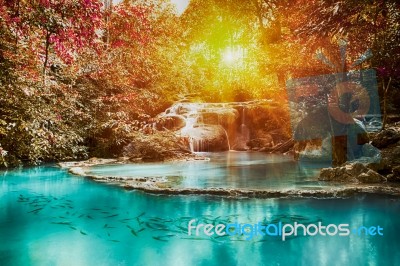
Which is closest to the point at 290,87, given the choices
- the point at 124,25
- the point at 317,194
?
the point at 317,194

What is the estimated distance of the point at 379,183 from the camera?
6891 millimetres

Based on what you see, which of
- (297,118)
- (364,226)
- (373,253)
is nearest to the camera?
(373,253)

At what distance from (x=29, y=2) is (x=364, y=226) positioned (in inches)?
223

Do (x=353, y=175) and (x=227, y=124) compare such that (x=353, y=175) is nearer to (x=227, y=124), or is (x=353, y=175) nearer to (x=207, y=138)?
(x=207, y=138)

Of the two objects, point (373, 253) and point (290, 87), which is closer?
point (373, 253)

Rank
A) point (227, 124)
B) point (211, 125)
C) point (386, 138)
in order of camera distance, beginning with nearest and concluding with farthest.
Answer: point (386, 138) → point (211, 125) → point (227, 124)

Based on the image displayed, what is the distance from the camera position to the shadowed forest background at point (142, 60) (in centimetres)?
507

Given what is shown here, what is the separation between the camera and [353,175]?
7.37 metres

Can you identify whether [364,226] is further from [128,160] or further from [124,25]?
[128,160]

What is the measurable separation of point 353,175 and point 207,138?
33.2 feet

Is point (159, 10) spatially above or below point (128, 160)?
above

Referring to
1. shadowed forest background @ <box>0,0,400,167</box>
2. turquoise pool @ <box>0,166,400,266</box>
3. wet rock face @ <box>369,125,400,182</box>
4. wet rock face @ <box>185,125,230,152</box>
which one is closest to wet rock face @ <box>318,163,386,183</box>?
wet rock face @ <box>369,125,400,182</box>

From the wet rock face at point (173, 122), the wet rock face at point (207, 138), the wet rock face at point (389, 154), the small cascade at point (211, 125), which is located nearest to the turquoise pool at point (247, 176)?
the wet rock face at point (389, 154)

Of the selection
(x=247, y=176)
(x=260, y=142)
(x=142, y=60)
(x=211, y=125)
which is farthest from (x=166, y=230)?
(x=260, y=142)
